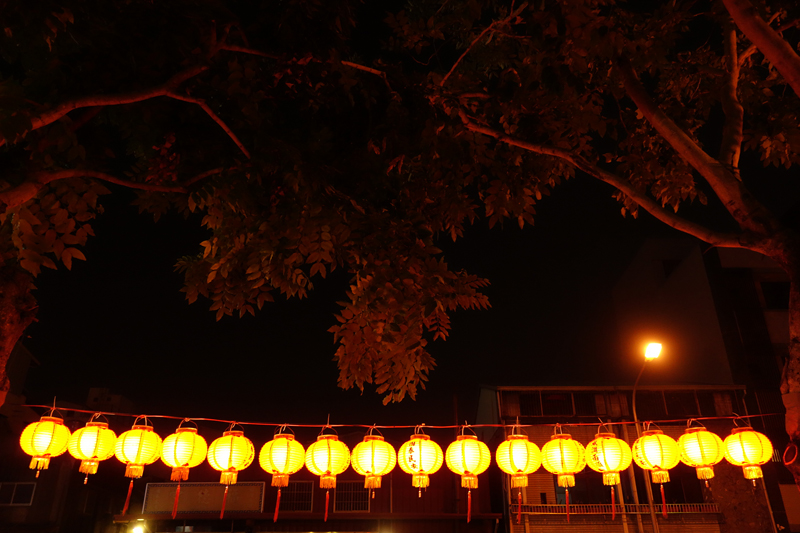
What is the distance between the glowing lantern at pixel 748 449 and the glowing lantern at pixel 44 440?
9.16 metres

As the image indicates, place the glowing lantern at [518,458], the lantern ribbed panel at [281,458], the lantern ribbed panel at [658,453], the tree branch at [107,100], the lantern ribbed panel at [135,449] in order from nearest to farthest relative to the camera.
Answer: the tree branch at [107,100], the lantern ribbed panel at [135,449], the lantern ribbed panel at [281,458], the glowing lantern at [518,458], the lantern ribbed panel at [658,453]

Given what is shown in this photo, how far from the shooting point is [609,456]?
855cm

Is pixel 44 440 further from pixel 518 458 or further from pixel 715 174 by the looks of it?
pixel 715 174

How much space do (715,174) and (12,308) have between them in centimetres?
640

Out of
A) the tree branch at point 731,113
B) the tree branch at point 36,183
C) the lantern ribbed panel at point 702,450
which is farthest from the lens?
the lantern ribbed panel at point 702,450

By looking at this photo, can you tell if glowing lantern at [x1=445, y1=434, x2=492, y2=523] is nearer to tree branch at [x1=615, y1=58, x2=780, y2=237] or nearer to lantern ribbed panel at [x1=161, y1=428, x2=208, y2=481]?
lantern ribbed panel at [x1=161, y1=428, x2=208, y2=481]

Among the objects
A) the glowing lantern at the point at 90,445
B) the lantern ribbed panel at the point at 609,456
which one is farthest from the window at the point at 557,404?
the glowing lantern at the point at 90,445

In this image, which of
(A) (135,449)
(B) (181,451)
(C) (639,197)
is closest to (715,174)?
(C) (639,197)

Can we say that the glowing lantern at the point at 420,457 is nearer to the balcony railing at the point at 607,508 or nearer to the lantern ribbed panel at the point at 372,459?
the lantern ribbed panel at the point at 372,459

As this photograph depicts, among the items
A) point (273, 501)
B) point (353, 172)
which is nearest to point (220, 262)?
point (353, 172)

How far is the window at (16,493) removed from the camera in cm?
1964

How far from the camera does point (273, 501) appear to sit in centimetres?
1997

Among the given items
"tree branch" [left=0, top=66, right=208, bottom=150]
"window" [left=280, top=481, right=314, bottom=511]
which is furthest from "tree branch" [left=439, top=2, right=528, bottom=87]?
"window" [left=280, top=481, right=314, bottom=511]

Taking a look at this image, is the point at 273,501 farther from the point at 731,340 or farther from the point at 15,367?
the point at 731,340
